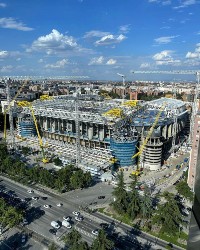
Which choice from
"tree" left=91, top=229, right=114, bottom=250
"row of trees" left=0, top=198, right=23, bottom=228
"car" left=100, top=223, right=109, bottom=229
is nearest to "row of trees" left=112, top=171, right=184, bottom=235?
"car" left=100, top=223, right=109, bottom=229

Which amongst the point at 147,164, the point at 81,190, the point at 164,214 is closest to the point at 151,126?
the point at 147,164

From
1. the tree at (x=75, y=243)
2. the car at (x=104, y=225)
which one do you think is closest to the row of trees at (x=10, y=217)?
the tree at (x=75, y=243)

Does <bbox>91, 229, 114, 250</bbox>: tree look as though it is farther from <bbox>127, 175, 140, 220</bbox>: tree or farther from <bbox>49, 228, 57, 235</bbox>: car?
<bbox>127, 175, 140, 220</bbox>: tree

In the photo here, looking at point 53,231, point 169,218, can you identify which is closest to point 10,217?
point 53,231

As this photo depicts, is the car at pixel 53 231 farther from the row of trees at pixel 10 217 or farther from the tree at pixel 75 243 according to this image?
the tree at pixel 75 243

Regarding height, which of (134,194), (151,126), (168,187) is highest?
(151,126)

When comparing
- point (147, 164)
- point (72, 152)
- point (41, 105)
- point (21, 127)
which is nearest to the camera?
point (147, 164)

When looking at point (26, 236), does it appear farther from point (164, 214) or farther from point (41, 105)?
point (41, 105)
